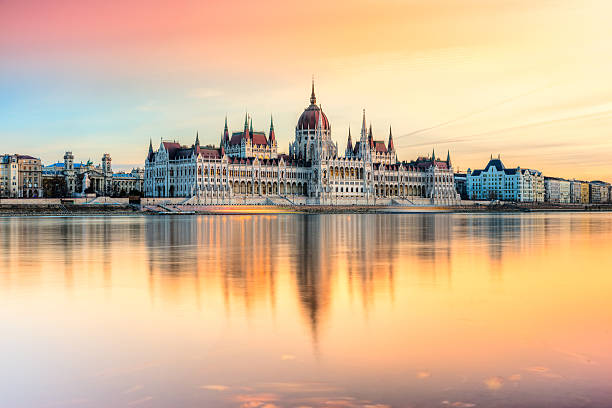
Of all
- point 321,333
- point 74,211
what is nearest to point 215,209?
point 74,211

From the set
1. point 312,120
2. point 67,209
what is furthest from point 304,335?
point 312,120

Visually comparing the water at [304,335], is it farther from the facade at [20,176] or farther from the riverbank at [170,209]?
the facade at [20,176]

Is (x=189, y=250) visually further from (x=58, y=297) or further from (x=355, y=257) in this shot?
(x=58, y=297)

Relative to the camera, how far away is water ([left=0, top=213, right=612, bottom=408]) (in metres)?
7.74

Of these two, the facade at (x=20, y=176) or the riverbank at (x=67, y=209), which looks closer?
the riverbank at (x=67, y=209)

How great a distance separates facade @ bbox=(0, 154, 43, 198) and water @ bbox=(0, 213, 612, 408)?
141m

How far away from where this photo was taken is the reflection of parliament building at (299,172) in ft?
433

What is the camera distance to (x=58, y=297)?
48.4 feet

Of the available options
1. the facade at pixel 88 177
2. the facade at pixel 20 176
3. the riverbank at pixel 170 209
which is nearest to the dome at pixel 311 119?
the riverbank at pixel 170 209

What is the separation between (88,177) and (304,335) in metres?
172

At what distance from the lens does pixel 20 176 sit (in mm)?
154125

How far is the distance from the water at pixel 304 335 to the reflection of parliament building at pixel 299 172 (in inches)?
3959

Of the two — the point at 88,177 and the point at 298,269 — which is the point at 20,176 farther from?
the point at 298,269

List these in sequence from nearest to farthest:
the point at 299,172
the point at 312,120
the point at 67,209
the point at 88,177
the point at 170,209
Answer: the point at 67,209, the point at 170,209, the point at 299,172, the point at 312,120, the point at 88,177
